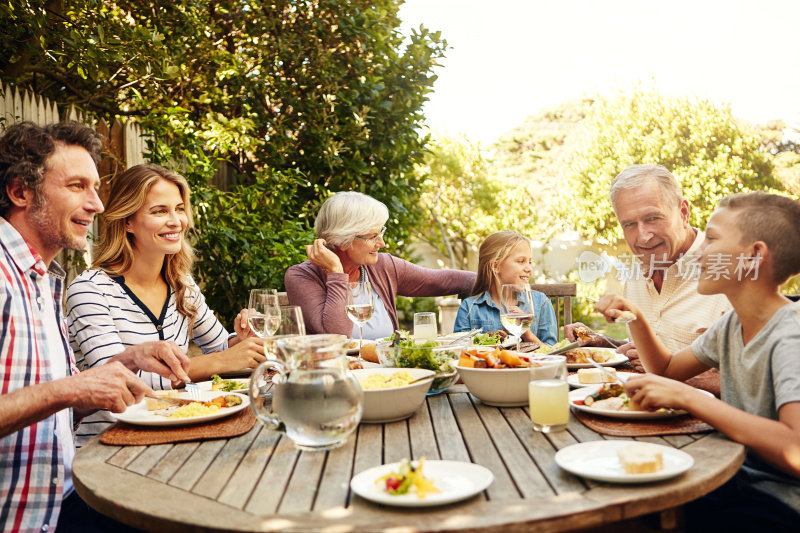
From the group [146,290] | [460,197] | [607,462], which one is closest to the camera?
[607,462]

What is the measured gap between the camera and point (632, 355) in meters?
2.44

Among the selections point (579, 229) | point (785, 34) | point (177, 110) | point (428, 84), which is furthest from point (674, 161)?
point (177, 110)

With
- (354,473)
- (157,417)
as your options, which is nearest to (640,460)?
(354,473)

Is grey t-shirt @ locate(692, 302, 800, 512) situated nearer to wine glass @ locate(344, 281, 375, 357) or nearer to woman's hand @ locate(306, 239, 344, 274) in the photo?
wine glass @ locate(344, 281, 375, 357)

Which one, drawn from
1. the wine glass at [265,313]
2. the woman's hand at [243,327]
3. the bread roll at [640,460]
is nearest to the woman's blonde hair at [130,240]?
the woman's hand at [243,327]

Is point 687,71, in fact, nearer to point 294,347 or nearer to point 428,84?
point 428,84

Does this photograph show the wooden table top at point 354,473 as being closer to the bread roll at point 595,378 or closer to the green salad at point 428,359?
the green salad at point 428,359

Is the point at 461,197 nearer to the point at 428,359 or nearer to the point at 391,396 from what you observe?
the point at 428,359

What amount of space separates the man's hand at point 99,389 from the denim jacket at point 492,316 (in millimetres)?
2026

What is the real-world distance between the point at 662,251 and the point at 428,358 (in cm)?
135

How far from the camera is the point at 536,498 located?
1.17m

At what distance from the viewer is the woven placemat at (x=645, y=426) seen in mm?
1513

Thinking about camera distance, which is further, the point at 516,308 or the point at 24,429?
the point at 516,308

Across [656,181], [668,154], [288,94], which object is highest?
[668,154]
